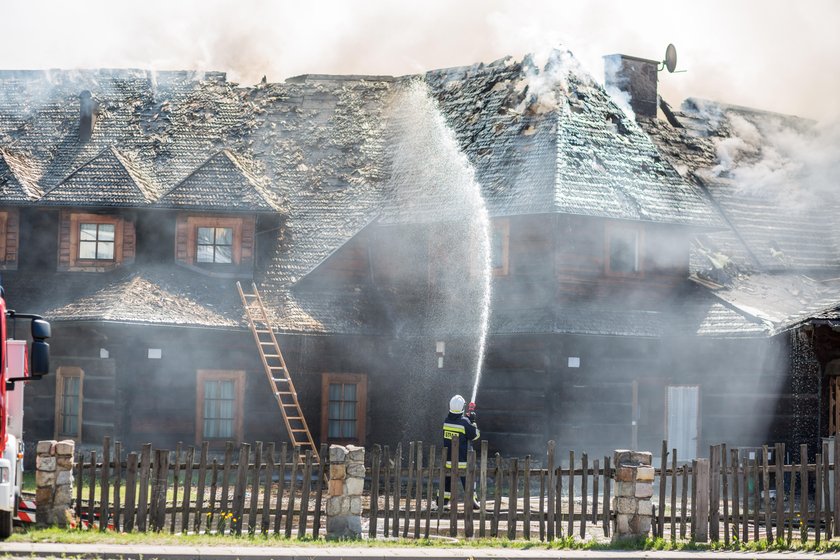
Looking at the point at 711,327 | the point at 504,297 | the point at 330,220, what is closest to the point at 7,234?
the point at 330,220

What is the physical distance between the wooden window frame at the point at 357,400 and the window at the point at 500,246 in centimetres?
401

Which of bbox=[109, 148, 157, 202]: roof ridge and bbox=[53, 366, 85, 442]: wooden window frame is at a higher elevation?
bbox=[109, 148, 157, 202]: roof ridge

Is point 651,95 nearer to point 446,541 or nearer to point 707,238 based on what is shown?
point 707,238

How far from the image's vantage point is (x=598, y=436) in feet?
90.7

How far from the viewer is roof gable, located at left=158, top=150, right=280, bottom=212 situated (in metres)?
29.9

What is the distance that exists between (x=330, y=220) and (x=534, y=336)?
21.3 feet

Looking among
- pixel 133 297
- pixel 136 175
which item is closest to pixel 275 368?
pixel 133 297

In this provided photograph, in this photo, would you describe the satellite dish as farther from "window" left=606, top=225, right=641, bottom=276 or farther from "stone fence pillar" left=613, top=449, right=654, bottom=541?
"stone fence pillar" left=613, top=449, right=654, bottom=541

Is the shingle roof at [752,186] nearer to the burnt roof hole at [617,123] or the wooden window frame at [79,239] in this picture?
the burnt roof hole at [617,123]

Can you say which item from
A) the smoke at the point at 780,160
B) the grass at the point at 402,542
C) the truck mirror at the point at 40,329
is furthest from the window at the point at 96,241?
the smoke at the point at 780,160

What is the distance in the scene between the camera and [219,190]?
30.3 m

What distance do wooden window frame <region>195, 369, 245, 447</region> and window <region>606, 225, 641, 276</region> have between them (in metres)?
8.53

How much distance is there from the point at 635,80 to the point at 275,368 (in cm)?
1394

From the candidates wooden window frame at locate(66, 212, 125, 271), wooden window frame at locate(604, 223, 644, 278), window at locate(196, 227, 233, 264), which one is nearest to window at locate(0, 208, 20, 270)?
wooden window frame at locate(66, 212, 125, 271)
